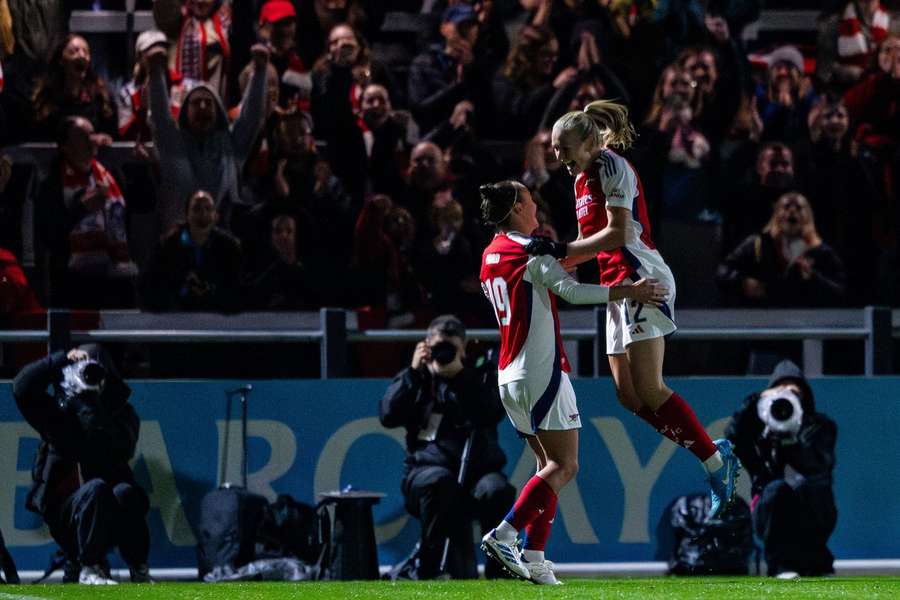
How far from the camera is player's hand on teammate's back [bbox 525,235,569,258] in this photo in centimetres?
651

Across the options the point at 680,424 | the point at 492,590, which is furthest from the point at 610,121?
the point at 492,590

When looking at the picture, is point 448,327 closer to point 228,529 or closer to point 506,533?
point 228,529

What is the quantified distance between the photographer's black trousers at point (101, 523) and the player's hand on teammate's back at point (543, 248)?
3.09 m

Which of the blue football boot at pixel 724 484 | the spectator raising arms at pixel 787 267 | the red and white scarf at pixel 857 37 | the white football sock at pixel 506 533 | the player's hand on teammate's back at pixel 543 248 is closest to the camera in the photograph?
the player's hand on teammate's back at pixel 543 248

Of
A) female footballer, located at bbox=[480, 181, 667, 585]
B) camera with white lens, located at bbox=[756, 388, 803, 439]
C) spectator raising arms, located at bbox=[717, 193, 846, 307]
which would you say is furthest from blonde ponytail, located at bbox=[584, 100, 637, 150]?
spectator raising arms, located at bbox=[717, 193, 846, 307]

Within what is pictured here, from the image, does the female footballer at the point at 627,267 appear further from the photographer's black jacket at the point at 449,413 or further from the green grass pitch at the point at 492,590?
the photographer's black jacket at the point at 449,413

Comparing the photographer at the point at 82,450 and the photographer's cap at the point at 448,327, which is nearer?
the photographer at the point at 82,450

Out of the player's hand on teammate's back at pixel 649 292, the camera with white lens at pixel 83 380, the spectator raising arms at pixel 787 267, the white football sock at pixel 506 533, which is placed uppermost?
the spectator raising arms at pixel 787 267

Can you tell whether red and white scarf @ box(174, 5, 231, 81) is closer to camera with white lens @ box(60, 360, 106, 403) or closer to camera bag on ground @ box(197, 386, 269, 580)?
camera with white lens @ box(60, 360, 106, 403)

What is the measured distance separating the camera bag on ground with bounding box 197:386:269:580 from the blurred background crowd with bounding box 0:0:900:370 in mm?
1735

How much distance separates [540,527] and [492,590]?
403 millimetres

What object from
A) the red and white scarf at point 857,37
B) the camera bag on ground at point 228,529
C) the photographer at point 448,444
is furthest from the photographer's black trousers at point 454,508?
the red and white scarf at point 857,37

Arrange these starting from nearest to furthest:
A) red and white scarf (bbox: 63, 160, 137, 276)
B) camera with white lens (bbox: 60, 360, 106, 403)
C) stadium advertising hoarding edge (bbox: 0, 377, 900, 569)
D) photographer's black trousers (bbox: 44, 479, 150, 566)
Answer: photographer's black trousers (bbox: 44, 479, 150, 566)
camera with white lens (bbox: 60, 360, 106, 403)
stadium advertising hoarding edge (bbox: 0, 377, 900, 569)
red and white scarf (bbox: 63, 160, 137, 276)

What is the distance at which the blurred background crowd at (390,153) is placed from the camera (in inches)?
410
